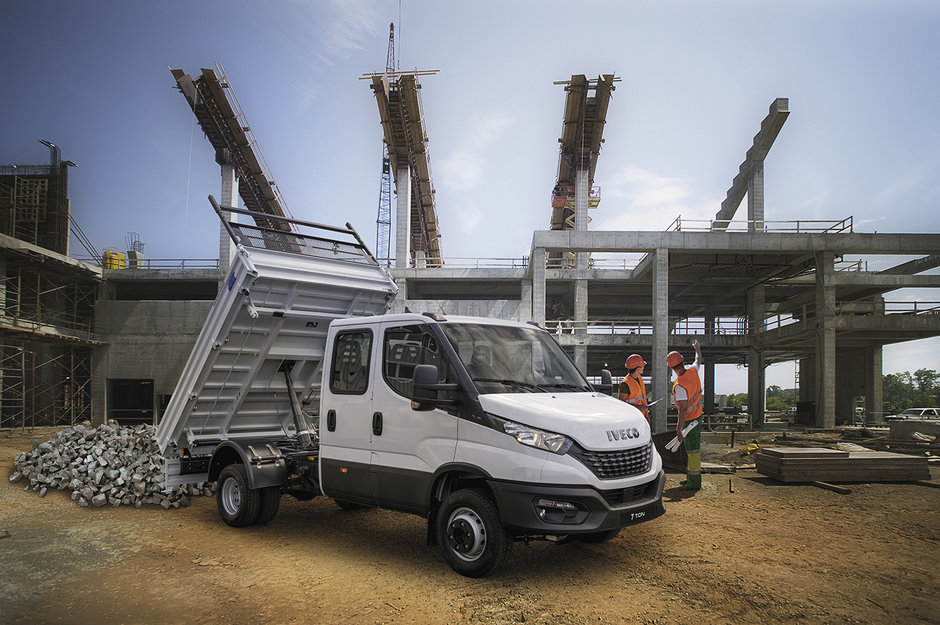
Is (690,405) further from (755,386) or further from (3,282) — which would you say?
Answer: (3,282)

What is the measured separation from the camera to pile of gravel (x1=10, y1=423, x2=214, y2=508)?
26.7 ft

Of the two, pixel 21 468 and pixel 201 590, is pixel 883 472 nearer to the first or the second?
pixel 201 590

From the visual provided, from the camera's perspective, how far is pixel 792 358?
4081 centimetres

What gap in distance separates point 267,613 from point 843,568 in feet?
16.4

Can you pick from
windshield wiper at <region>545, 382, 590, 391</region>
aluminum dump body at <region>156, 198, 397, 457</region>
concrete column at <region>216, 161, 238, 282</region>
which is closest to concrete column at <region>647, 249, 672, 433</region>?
aluminum dump body at <region>156, 198, 397, 457</region>

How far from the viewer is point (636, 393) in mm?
9945

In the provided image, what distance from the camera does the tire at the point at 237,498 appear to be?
6.79 metres

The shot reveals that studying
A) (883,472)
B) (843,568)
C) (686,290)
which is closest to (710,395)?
(686,290)

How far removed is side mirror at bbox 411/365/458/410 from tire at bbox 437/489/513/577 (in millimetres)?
768

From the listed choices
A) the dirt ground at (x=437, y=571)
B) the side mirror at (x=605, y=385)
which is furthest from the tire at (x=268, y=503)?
the side mirror at (x=605, y=385)

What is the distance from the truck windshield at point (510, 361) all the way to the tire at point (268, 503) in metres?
3.17

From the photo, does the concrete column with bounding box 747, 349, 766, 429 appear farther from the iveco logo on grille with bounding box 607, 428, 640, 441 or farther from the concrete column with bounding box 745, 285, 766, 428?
the iveco logo on grille with bounding box 607, 428, 640, 441

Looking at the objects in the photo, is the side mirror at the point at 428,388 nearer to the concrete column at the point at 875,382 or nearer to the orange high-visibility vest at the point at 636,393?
the orange high-visibility vest at the point at 636,393

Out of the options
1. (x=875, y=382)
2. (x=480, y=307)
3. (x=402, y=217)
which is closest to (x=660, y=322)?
(x=480, y=307)
